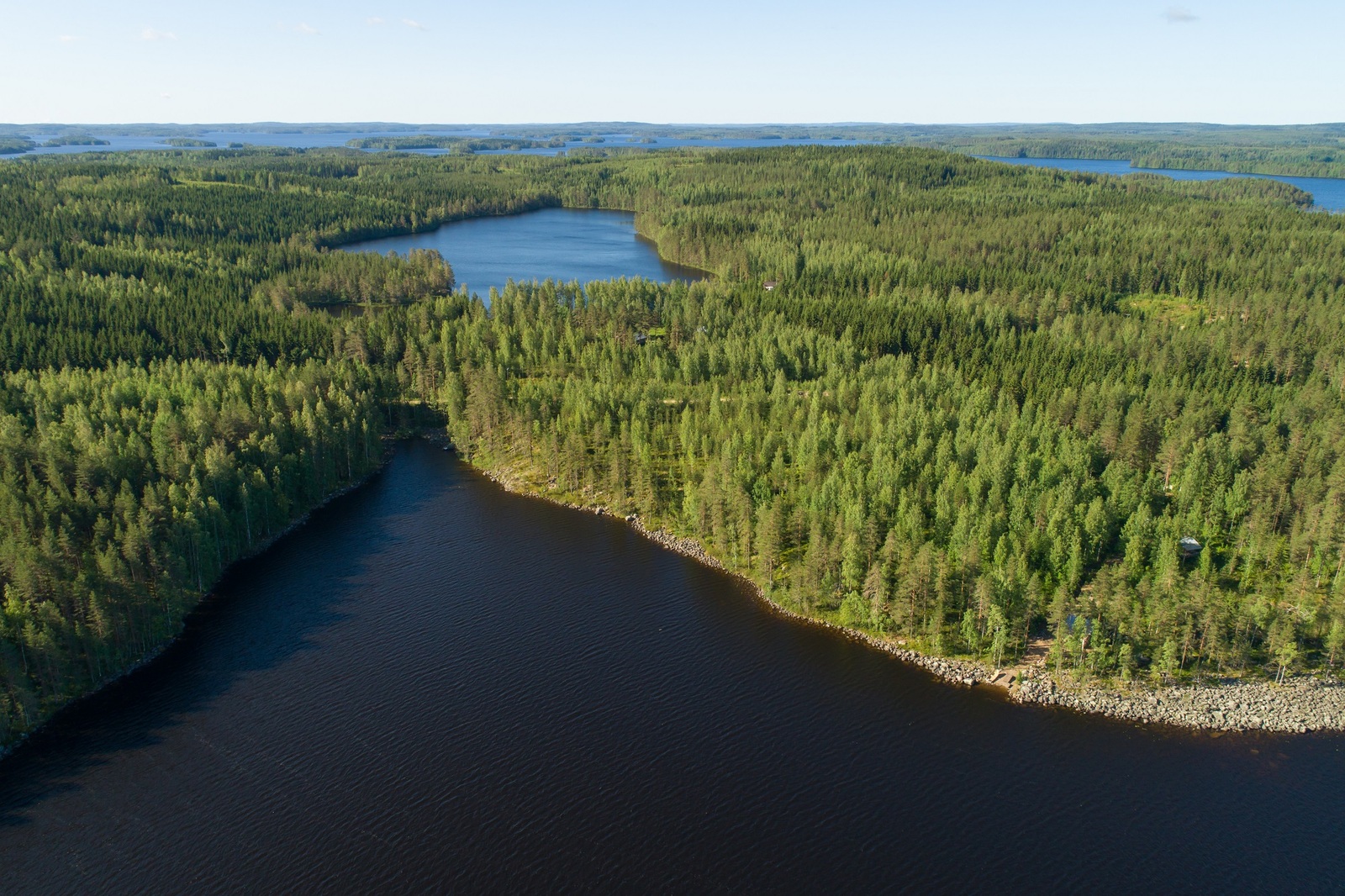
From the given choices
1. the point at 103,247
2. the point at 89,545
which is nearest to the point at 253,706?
the point at 89,545

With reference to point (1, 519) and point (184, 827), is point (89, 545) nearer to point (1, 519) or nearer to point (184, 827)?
point (1, 519)

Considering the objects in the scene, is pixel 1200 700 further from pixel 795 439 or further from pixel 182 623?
pixel 182 623

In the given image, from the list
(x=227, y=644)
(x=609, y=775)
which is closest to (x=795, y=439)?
(x=609, y=775)

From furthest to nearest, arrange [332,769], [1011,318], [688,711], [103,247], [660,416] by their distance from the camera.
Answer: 1. [103,247]
2. [1011,318]
3. [660,416]
4. [688,711]
5. [332,769]

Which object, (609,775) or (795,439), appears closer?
(609,775)

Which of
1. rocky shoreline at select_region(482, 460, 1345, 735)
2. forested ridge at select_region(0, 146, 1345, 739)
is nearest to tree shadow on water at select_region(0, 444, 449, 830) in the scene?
forested ridge at select_region(0, 146, 1345, 739)

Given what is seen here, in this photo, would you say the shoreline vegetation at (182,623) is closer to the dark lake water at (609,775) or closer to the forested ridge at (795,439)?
the forested ridge at (795,439)
